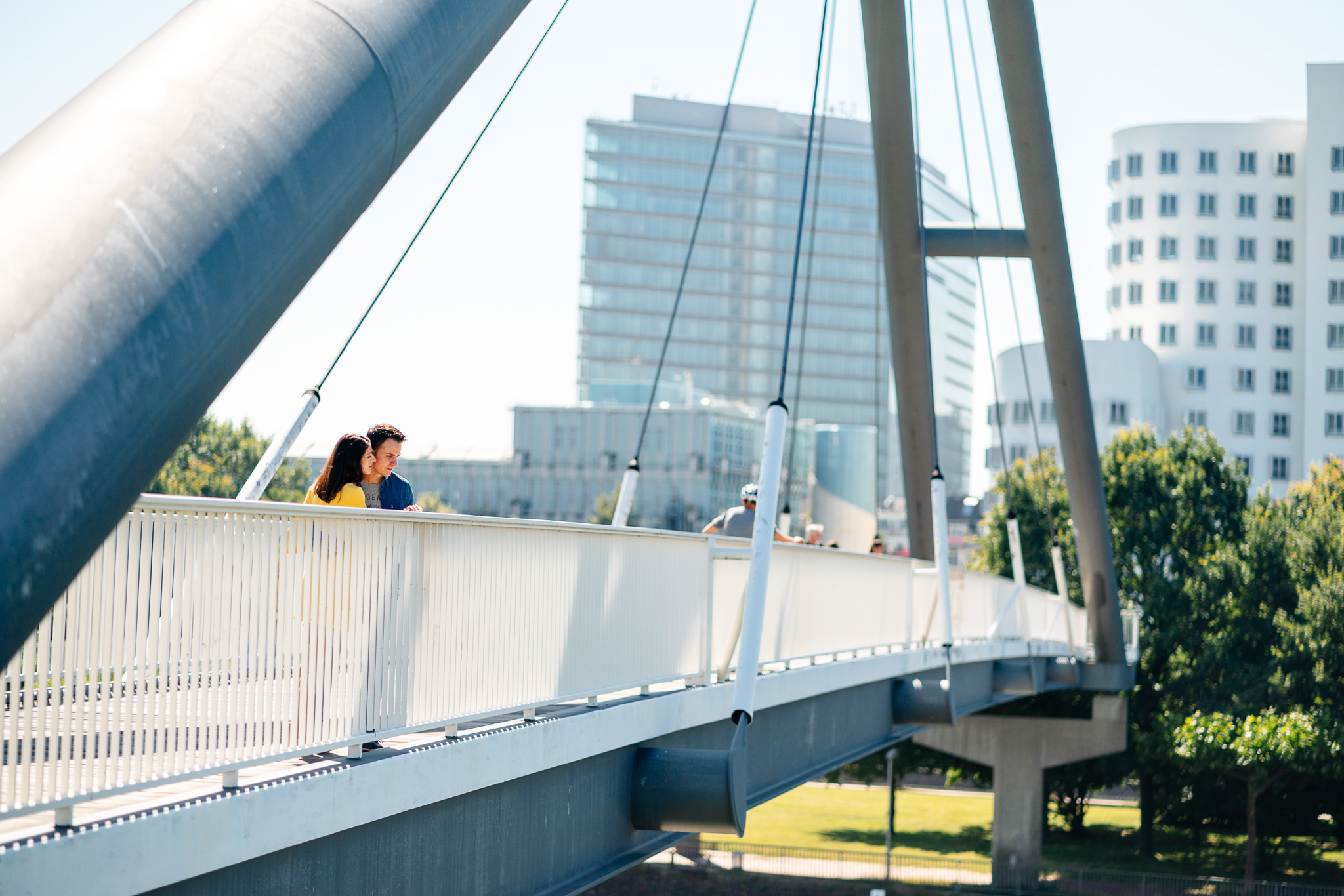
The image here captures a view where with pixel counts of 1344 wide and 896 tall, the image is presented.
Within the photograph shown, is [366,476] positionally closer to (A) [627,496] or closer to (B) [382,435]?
(B) [382,435]

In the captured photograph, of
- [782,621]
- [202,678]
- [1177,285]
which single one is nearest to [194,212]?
[202,678]

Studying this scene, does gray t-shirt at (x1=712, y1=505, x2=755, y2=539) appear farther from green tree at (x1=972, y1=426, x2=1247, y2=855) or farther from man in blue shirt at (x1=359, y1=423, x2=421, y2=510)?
green tree at (x1=972, y1=426, x2=1247, y2=855)

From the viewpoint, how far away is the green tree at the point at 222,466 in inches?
2356

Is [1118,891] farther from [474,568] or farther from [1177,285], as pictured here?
[1177,285]

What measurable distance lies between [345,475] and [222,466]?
196 feet

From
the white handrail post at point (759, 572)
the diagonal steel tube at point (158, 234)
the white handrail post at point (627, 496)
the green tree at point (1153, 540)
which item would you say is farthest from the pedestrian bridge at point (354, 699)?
the green tree at point (1153, 540)

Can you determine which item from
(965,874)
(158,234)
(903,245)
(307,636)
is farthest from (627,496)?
(965,874)

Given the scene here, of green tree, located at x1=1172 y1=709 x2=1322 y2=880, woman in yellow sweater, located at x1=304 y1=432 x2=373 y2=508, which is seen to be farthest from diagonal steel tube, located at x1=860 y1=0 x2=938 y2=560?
green tree, located at x1=1172 y1=709 x2=1322 y2=880

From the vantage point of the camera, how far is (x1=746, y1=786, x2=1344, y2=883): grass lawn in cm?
4094

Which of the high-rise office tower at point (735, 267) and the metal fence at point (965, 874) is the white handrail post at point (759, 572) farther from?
the high-rise office tower at point (735, 267)

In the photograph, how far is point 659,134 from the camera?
154250 mm

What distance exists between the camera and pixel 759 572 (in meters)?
8.78

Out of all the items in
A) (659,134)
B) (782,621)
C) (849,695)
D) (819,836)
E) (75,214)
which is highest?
(659,134)

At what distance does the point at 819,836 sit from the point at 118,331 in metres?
45.6
